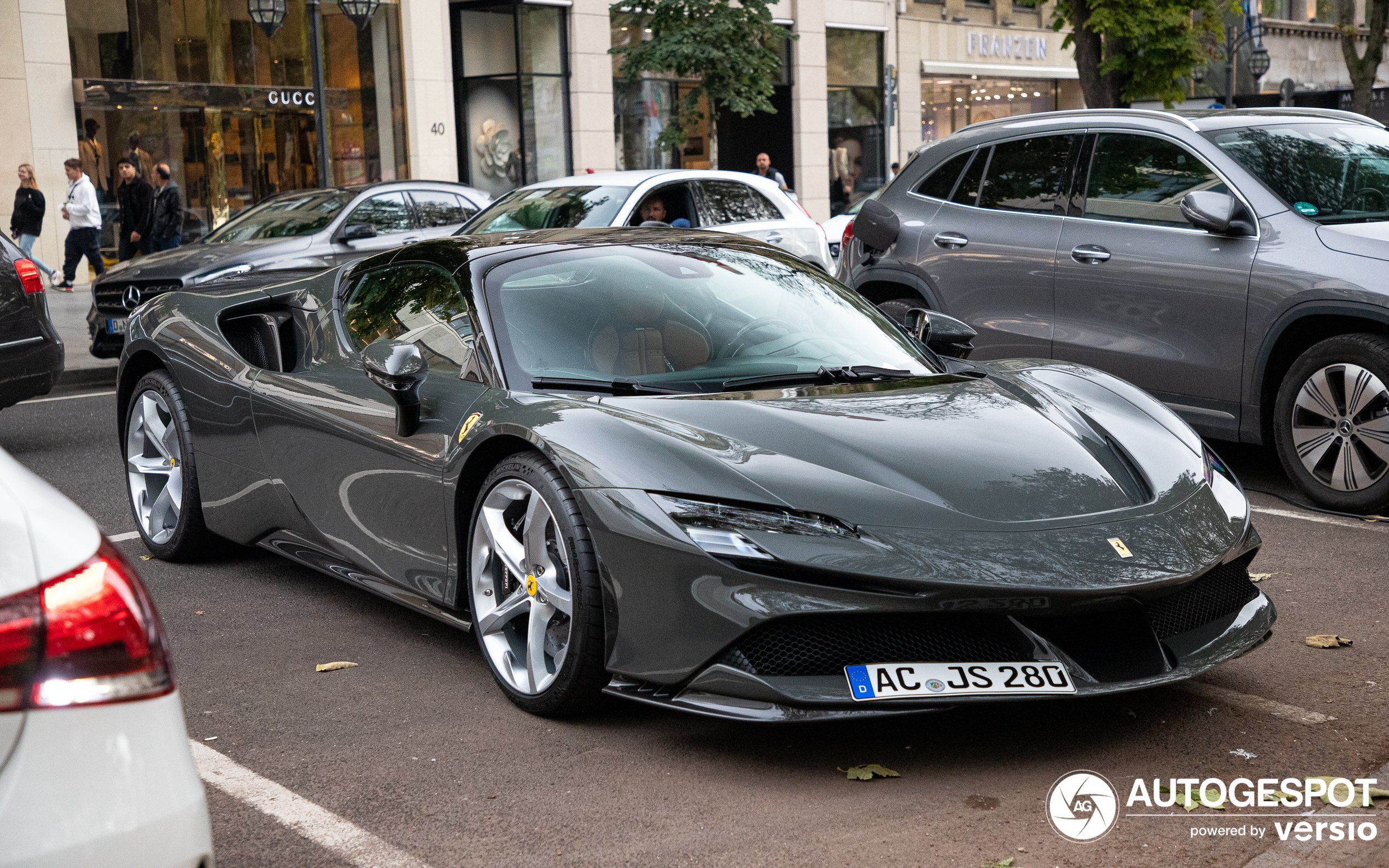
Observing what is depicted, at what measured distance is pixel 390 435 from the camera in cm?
457

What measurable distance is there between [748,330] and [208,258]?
29.4 feet

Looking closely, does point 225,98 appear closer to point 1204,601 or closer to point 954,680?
point 1204,601

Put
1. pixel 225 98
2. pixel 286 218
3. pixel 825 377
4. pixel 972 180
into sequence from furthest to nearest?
1. pixel 225 98
2. pixel 286 218
3. pixel 972 180
4. pixel 825 377

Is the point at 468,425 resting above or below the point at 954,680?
above

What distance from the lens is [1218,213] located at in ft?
21.6

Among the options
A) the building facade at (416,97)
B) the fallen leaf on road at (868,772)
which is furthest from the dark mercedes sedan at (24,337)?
the building facade at (416,97)

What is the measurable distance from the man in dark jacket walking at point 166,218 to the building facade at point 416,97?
3.26 m

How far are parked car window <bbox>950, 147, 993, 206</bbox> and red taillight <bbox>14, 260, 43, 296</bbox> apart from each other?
5.31 meters

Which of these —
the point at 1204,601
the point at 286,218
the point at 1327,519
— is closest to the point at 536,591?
the point at 1204,601

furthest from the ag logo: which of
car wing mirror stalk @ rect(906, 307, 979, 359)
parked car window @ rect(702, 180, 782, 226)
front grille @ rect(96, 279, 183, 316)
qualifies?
front grille @ rect(96, 279, 183, 316)

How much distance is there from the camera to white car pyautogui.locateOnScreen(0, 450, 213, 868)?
1.83 metres

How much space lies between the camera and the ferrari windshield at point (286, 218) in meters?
13.1

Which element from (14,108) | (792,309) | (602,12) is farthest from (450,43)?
(792,309)

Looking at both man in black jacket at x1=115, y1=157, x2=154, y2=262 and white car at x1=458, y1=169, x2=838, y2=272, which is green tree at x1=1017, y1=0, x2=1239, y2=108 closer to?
white car at x1=458, y1=169, x2=838, y2=272
